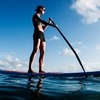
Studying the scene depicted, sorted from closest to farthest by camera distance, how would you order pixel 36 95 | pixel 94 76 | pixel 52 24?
pixel 36 95
pixel 94 76
pixel 52 24

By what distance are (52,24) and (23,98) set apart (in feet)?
15.6

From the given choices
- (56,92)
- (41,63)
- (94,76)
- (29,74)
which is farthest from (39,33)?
(56,92)

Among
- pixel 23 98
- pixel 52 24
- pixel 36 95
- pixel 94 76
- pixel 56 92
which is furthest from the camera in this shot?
pixel 52 24

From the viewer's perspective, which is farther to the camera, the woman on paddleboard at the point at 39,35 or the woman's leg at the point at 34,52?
the woman on paddleboard at the point at 39,35

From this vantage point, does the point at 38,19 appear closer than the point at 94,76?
No

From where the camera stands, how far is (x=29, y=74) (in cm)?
776

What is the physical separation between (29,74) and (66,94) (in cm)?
351

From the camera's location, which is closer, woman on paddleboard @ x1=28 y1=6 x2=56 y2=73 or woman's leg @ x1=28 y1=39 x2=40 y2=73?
woman's leg @ x1=28 y1=39 x2=40 y2=73

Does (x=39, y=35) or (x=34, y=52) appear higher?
(x=39, y=35)

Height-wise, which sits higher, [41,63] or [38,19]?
[38,19]

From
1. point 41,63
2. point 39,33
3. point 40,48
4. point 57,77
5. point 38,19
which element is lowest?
point 57,77

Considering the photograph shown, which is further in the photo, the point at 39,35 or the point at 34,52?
the point at 39,35

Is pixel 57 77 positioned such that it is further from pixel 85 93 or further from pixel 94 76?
pixel 85 93

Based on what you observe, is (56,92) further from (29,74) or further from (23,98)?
(29,74)
